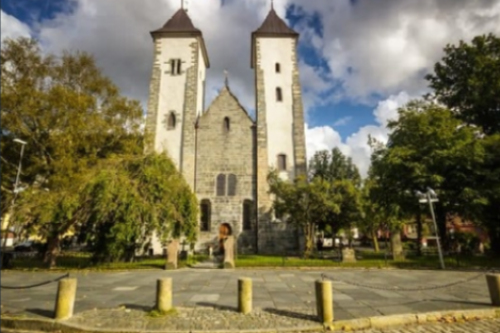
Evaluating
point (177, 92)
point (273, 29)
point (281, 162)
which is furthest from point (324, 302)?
point (273, 29)

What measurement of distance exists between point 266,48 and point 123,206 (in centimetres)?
2081

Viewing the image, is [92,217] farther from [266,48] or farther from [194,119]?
[266,48]

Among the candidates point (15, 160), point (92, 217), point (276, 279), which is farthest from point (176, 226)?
point (15, 160)

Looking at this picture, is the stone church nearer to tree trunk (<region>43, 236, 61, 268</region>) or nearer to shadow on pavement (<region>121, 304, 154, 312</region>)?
tree trunk (<region>43, 236, 61, 268</region>)

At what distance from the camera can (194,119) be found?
27969mm

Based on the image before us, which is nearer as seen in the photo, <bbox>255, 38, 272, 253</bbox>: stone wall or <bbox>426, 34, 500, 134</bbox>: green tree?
<bbox>426, 34, 500, 134</bbox>: green tree

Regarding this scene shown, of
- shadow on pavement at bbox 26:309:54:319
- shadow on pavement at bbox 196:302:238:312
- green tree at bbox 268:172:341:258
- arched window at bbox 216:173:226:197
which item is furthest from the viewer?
arched window at bbox 216:173:226:197

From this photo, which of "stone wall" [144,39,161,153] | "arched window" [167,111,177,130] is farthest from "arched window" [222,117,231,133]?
"stone wall" [144,39,161,153]

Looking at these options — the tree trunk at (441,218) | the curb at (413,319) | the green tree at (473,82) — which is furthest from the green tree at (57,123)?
the green tree at (473,82)

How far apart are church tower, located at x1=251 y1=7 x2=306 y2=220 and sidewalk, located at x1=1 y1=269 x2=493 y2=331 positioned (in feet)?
46.5

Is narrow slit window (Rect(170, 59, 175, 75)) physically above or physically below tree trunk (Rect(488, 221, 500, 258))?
above

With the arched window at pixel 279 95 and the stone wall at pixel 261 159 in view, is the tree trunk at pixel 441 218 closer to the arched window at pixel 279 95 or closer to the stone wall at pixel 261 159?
the stone wall at pixel 261 159

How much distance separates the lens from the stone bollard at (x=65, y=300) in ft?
22.9

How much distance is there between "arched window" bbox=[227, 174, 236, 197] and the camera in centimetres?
2684
